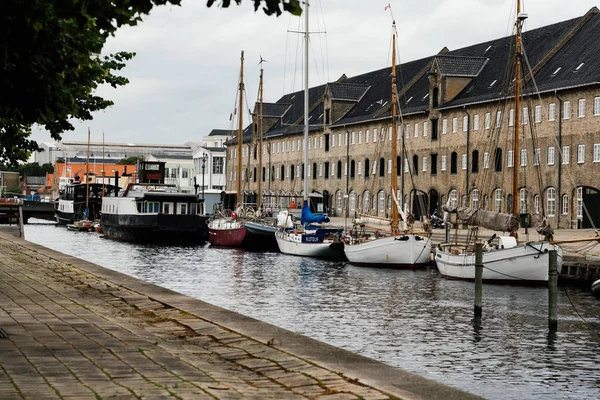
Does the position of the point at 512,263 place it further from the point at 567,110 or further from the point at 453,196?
the point at 453,196

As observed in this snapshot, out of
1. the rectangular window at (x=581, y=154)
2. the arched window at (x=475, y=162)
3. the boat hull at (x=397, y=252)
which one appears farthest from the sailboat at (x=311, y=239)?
the arched window at (x=475, y=162)

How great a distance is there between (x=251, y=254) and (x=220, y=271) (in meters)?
14.3

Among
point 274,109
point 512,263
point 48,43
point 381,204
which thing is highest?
point 274,109

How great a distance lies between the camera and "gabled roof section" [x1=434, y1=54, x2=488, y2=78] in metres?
81.6

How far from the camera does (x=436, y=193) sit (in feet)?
268

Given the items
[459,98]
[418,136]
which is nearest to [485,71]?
[459,98]

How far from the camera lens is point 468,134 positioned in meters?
76.9

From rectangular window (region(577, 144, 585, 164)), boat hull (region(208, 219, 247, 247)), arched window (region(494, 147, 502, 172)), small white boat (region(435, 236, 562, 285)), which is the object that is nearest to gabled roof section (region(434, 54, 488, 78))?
arched window (region(494, 147, 502, 172))

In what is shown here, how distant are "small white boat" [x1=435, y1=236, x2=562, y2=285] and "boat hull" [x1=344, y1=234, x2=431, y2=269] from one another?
6459 mm

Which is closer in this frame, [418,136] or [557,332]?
[557,332]

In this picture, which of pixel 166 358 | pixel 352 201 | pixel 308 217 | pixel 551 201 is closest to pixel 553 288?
pixel 166 358

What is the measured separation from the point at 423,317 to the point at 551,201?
138ft

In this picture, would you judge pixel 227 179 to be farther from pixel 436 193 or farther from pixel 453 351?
pixel 453 351

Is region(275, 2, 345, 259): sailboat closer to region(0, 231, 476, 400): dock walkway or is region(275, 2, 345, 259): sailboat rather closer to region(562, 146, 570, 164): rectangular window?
region(562, 146, 570, 164): rectangular window
